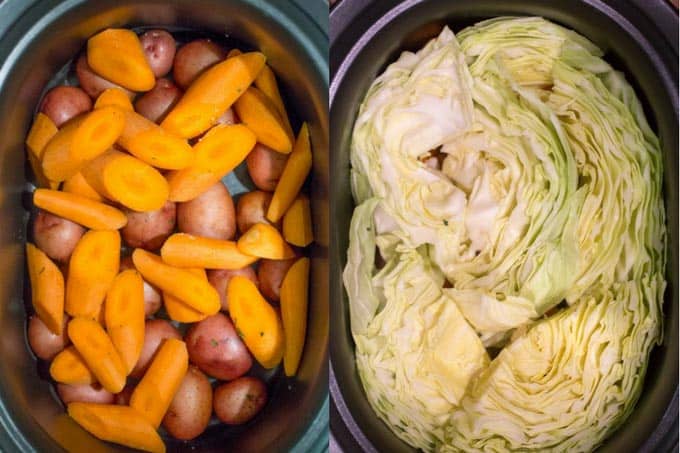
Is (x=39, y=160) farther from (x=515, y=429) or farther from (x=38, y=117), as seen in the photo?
(x=515, y=429)

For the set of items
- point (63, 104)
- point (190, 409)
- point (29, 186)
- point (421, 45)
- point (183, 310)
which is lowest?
point (190, 409)

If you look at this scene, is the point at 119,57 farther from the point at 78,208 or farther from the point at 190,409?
the point at 190,409

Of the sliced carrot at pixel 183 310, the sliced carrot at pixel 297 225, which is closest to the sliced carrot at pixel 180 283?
the sliced carrot at pixel 183 310

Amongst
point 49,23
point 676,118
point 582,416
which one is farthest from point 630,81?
point 49,23

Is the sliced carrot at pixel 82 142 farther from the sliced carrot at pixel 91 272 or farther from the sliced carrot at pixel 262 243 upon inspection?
the sliced carrot at pixel 262 243

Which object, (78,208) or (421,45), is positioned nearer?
(421,45)

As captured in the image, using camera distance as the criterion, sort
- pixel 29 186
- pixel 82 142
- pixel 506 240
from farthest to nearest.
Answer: pixel 29 186
pixel 82 142
pixel 506 240

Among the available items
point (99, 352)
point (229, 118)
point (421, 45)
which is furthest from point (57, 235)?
point (421, 45)

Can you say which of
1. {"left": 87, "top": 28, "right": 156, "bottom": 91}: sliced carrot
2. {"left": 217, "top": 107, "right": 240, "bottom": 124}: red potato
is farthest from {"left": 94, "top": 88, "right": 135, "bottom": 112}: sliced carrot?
{"left": 217, "top": 107, "right": 240, "bottom": 124}: red potato
